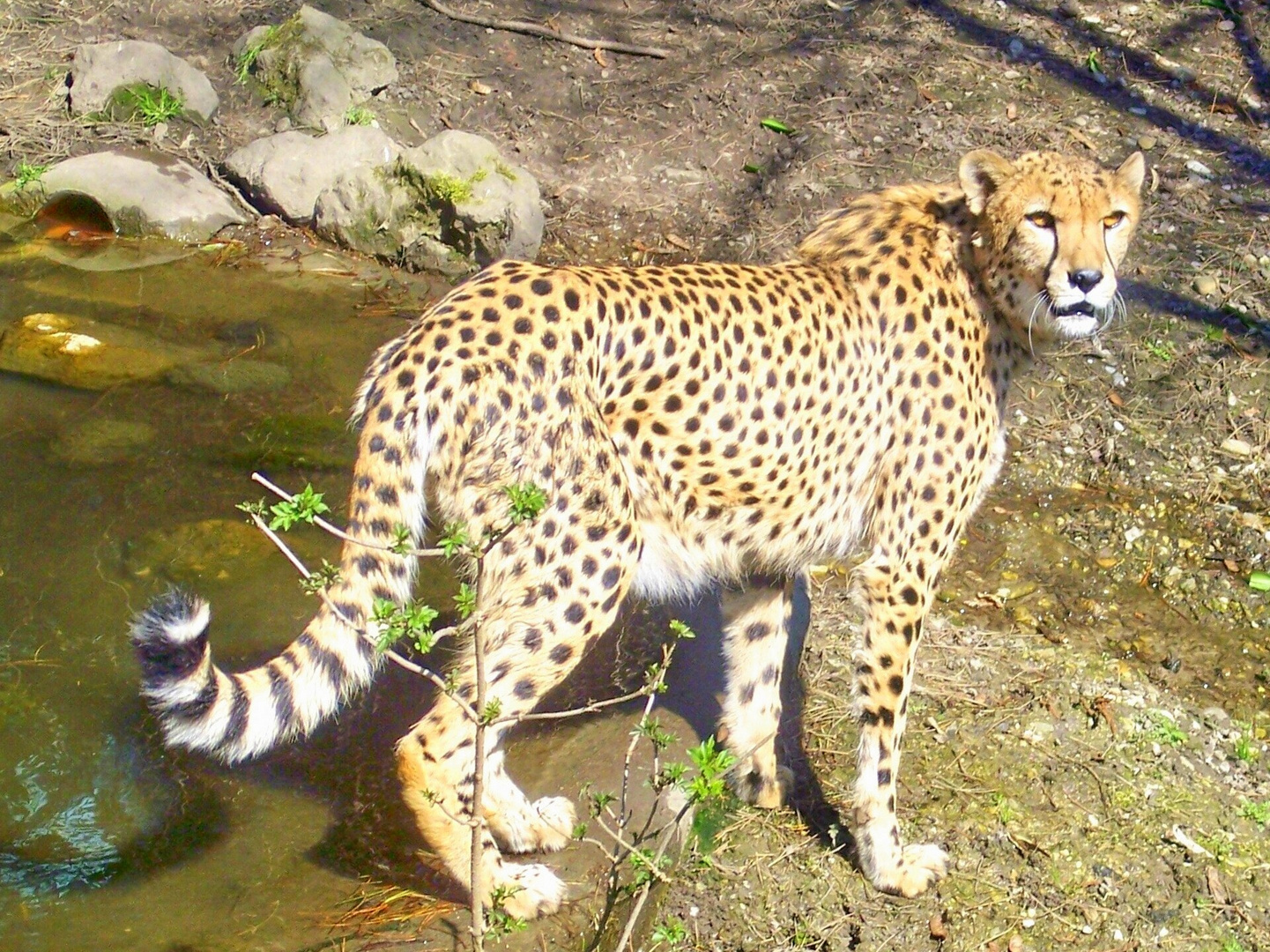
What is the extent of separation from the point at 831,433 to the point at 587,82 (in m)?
5.36

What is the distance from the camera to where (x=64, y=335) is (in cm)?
651

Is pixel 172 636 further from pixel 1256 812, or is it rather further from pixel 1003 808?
pixel 1256 812

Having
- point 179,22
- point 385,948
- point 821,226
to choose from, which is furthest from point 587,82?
point 385,948

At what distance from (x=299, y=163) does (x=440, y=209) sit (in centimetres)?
104

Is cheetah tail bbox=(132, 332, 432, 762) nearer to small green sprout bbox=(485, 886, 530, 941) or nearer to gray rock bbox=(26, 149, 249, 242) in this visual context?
small green sprout bbox=(485, 886, 530, 941)

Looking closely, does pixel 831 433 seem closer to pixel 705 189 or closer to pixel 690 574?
pixel 690 574

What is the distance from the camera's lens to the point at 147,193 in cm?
784

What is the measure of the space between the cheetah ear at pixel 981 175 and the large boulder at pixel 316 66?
5231 mm

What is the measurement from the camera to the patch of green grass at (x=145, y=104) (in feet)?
27.9

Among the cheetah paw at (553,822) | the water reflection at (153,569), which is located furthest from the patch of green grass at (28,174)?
the cheetah paw at (553,822)

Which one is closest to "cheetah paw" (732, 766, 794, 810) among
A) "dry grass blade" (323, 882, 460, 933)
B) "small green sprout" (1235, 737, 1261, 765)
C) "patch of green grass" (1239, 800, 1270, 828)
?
"dry grass blade" (323, 882, 460, 933)

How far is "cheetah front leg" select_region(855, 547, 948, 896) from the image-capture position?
4172 millimetres

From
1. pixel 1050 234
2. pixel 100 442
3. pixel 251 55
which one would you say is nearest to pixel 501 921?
pixel 1050 234

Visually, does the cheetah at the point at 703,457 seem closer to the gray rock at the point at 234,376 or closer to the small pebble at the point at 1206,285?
the gray rock at the point at 234,376
